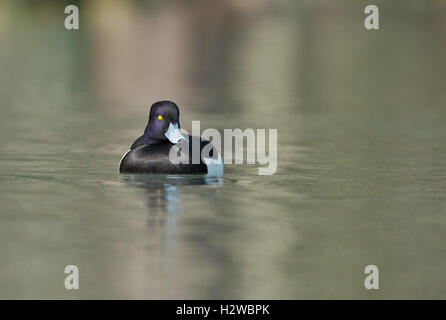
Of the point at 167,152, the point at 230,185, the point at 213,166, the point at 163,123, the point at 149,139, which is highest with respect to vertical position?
the point at 163,123

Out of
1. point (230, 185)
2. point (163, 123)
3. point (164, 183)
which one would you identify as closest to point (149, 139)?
point (163, 123)

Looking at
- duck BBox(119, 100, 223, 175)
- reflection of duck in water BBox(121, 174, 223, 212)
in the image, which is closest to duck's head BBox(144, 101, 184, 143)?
duck BBox(119, 100, 223, 175)

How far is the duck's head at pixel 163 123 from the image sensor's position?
621 inches

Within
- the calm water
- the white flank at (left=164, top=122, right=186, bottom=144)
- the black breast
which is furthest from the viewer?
the white flank at (left=164, top=122, right=186, bottom=144)

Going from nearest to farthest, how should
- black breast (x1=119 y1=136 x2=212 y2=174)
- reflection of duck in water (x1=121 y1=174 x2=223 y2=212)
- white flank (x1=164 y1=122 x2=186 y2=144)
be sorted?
reflection of duck in water (x1=121 y1=174 x2=223 y2=212) < black breast (x1=119 y1=136 x2=212 y2=174) < white flank (x1=164 y1=122 x2=186 y2=144)

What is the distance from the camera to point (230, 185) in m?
15.0

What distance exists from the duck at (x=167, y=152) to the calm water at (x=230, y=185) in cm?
14

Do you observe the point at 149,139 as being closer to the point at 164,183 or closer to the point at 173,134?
the point at 173,134

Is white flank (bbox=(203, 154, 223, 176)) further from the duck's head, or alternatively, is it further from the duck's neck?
the duck's neck

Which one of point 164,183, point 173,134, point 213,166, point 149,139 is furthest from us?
point 149,139

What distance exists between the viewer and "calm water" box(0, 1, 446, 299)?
10586 mm

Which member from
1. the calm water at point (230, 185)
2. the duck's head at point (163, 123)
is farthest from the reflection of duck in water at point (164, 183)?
the duck's head at point (163, 123)

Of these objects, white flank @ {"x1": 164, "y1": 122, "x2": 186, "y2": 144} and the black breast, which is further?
white flank @ {"x1": 164, "y1": 122, "x2": 186, "y2": 144}

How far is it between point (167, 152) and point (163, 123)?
54 cm
